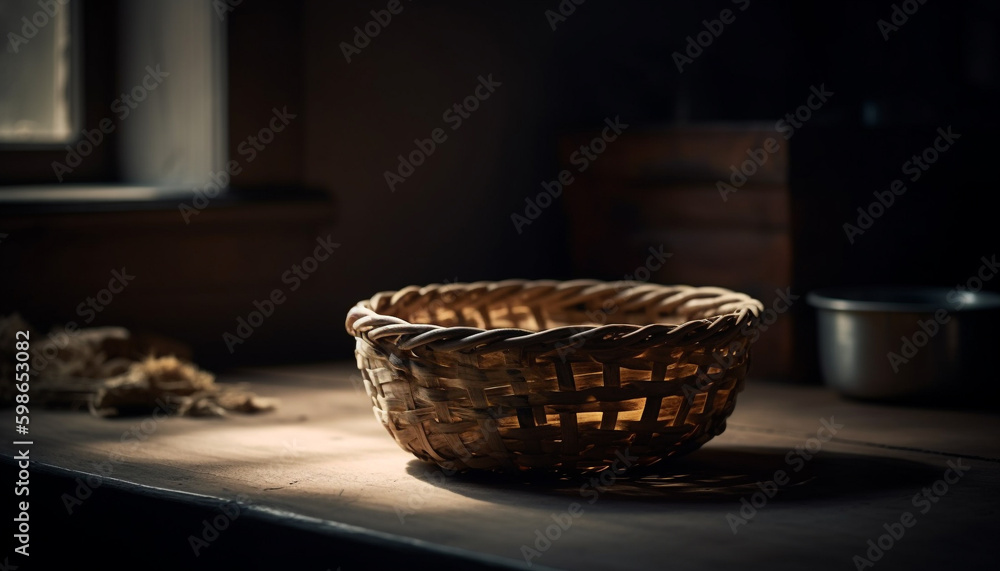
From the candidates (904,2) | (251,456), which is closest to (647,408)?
(251,456)

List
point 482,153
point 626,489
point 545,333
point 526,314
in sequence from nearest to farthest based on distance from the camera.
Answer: point 545,333 → point 626,489 → point 526,314 → point 482,153

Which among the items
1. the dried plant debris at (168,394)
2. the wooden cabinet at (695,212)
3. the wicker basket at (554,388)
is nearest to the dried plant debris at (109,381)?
the dried plant debris at (168,394)

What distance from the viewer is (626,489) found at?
1.33 m

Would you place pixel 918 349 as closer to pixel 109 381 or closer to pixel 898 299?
pixel 898 299

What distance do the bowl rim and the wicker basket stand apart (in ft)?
1.97

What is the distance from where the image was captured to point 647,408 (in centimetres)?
128

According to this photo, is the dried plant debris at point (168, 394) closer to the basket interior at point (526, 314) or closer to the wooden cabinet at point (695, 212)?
the basket interior at point (526, 314)

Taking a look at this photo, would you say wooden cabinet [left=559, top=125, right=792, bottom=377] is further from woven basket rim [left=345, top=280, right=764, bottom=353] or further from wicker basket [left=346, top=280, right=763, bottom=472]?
wicker basket [left=346, top=280, right=763, bottom=472]

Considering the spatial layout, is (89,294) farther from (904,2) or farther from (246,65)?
(904,2)

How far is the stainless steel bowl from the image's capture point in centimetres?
189

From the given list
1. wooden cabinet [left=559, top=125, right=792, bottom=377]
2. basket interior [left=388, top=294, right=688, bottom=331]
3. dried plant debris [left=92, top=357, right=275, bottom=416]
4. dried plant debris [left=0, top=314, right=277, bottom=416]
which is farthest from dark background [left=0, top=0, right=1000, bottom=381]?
basket interior [left=388, top=294, right=688, bottom=331]

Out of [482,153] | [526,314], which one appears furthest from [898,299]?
[482,153]

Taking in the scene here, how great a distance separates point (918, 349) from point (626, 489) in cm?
79

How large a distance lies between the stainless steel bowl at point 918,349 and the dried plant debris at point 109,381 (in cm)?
99
